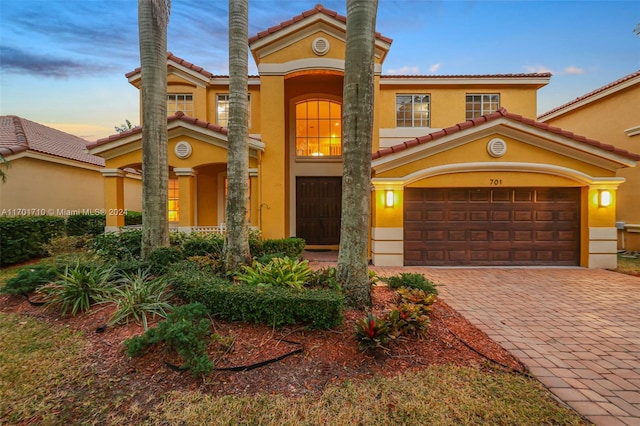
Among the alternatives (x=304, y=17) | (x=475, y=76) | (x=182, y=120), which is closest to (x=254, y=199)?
(x=182, y=120)

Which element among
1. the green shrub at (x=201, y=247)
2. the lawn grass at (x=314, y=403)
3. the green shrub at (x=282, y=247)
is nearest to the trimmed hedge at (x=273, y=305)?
the lawn grass at (x=314, y=403)

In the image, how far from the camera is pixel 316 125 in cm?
1163

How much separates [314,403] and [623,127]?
52.9 feet

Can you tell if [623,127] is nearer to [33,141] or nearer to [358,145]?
[358,145]

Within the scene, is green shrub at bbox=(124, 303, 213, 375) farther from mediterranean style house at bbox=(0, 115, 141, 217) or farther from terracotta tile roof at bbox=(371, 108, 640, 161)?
mediterranean style house at bbox=(0, 115, 141, 217)

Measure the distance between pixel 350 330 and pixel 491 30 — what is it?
1441cm

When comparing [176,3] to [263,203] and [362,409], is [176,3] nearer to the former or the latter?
[263,203]

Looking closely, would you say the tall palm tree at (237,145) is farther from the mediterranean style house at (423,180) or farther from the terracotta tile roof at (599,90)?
the terracotta tile roof at (599,90)

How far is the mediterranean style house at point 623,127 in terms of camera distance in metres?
10.6

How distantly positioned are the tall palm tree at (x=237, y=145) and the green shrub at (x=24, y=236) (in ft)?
25.9

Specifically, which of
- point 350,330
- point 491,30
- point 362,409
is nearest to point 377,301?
point 350,330

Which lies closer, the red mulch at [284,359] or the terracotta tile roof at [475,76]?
the red mulch at [284,359]

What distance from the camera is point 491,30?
11.8m

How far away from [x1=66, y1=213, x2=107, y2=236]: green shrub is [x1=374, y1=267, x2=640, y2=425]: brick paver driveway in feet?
40.8
